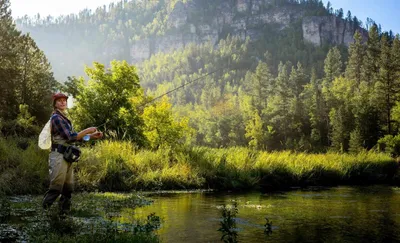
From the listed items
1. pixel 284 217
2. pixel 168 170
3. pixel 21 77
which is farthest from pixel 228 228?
pixel 21 77

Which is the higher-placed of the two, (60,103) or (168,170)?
(60,103)

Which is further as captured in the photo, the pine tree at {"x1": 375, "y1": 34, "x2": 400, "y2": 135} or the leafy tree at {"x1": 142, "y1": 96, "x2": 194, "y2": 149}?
the pine tree at {"x1": 375, "y1": 34, "x2": 400, "y2": 135}

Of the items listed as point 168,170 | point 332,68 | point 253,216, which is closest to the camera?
point 253,216

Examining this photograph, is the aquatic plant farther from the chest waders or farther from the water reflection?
the chest waders

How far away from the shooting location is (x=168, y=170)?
1252 cm

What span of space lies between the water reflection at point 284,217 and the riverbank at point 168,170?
162 centimetres

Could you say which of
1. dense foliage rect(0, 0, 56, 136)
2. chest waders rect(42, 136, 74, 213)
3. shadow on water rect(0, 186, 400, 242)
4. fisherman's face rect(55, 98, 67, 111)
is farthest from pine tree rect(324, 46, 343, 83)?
chest waders rect(42, 136, 74, 213)

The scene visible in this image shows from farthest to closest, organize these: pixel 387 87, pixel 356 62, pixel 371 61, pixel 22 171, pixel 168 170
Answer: pixel 356 62, pixel 371 61, pixel 387 87, pixel 168 170, pixel 22 171

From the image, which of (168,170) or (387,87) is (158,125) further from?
(387,87)

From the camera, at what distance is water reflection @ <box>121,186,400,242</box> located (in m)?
5.84

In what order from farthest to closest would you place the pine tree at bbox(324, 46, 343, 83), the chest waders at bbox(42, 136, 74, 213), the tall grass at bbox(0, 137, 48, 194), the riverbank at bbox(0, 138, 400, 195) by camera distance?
1. the pine tree at bbox(324, 46, 343, 83)
2. the riverbank at bbox(0, 138, 400, 195)
3. the tall grass at bbox(0, 137, 48, 194)
4. the chest waders at bbox(42, 136, 74, 213)

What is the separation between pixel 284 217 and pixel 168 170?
5587mm

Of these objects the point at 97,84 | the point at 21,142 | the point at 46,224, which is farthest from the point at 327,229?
the point at 97,84

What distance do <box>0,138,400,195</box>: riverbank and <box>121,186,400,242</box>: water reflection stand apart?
63.8 inches
